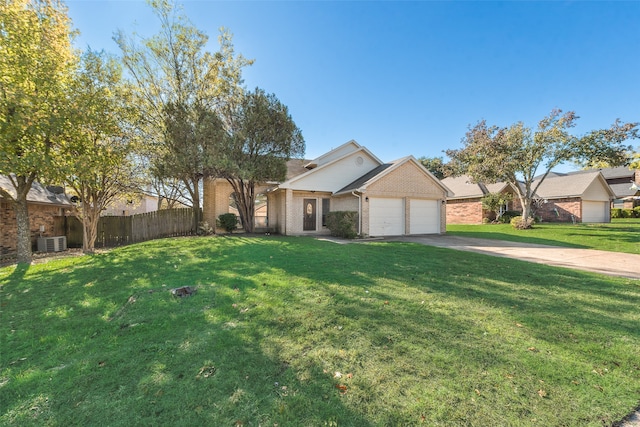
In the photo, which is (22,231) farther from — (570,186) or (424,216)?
(570,186)

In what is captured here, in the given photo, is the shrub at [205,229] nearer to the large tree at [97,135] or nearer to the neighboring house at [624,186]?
the large tree at [97,135]

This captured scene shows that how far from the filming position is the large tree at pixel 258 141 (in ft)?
41.9

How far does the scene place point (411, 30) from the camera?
1220 centimetres

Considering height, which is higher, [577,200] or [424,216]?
[577,200]

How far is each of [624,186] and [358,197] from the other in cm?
4560

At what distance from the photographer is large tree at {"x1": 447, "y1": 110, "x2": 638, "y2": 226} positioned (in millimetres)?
15820

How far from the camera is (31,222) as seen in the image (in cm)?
1380

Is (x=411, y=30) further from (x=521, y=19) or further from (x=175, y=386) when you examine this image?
(x=175, y=386)

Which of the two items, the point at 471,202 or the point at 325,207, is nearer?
the point at 325,207

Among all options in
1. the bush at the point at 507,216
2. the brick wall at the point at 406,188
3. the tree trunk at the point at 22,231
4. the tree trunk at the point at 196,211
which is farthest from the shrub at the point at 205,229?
the bush at the point at 507,216

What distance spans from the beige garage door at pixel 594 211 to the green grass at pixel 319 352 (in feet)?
89.6

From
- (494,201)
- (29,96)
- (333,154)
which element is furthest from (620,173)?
(29,96)

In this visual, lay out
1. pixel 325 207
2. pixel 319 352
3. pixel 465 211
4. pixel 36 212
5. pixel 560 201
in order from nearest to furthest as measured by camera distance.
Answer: pixel 319 352, pixel 36 212, pixel 325 207, pixel 560 201, pixel 465 211

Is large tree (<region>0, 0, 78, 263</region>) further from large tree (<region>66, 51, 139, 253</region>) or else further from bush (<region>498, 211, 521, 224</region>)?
bush (<region>498, 211, 521, 224</region>)
